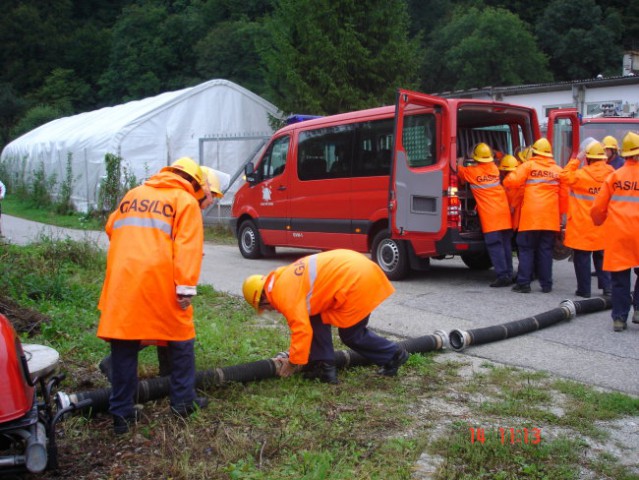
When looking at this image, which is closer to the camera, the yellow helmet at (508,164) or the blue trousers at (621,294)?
the blue trousers at (621,294)

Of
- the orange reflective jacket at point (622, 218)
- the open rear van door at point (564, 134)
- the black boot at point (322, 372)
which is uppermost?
the open rear van door at point (564, 134)

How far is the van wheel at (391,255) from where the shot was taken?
9773 mm

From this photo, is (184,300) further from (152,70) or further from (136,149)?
(152,70)

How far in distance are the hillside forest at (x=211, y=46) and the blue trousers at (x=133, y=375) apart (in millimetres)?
26049

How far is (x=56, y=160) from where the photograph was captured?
2369 cm

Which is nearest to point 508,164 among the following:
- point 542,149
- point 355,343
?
point 542,149

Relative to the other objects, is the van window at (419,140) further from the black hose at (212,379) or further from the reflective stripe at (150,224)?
the reflective stripe at (150,224)

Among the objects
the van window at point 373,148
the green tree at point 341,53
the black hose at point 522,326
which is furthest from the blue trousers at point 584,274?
the green tree at point 341,53

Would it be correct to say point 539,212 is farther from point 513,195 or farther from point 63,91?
point 63,91

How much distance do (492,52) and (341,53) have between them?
27.7m

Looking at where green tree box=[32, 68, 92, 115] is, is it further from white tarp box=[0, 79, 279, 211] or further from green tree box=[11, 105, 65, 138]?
white tarp box=[0, 79, 279, 211]

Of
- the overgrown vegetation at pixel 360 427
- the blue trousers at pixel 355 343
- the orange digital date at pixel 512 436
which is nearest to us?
the overgrown vegetation at pixel 360 427

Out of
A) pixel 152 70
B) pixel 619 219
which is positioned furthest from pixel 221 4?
pixel 619 219

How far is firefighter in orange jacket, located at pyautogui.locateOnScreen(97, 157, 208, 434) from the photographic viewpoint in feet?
13.9
